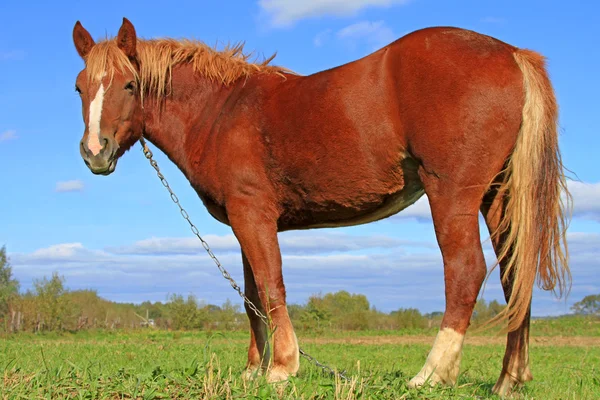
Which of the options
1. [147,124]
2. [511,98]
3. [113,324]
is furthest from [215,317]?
[511,98]

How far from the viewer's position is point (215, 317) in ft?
105

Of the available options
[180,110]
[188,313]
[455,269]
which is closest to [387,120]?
[455,269]

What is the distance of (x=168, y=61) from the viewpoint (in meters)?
6.30

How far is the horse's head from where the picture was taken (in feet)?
18.4

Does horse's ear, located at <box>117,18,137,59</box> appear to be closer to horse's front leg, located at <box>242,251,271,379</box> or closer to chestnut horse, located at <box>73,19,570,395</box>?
chestnut horse, located at <box>73,19,570,395</box>

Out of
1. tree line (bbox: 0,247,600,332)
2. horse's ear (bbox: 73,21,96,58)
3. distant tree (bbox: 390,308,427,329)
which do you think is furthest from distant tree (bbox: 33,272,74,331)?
horse's ear (bbox: 73,21,96,58)

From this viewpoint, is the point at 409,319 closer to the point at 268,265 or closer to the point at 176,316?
the point at 176,316

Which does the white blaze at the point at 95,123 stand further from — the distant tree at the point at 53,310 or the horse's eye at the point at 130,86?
the distant tree at the point at 53,310

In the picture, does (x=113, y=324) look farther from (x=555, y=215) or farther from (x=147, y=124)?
(x=555, y=215)

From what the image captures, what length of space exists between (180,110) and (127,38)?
87 centimetres

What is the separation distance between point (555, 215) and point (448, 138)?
1162 millimetres

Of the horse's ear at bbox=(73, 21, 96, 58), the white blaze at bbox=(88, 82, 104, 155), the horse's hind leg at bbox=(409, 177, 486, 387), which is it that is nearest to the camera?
the horse's hind leg at bbox=(409, 177, 486, 387)

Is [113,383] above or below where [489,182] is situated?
below

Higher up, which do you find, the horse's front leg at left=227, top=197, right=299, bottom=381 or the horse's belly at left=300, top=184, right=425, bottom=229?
the horse's belly at left=300, top=184, right=425, bottom=229
